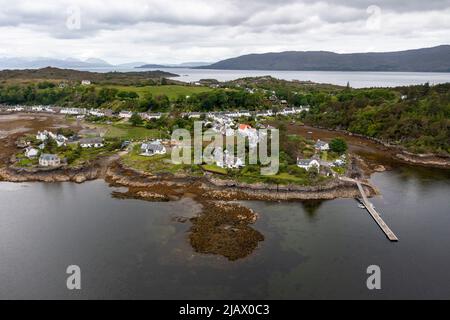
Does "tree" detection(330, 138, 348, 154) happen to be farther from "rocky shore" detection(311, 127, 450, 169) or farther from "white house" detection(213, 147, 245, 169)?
"white house" detection(213, 147, 245, 169)

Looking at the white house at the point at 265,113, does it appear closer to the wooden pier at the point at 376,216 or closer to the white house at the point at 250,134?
the white house at the point at 250,134

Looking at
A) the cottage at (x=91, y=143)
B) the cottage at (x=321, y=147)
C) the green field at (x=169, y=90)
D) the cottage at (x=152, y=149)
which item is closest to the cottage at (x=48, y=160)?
the cottage at (x=91, y=143)

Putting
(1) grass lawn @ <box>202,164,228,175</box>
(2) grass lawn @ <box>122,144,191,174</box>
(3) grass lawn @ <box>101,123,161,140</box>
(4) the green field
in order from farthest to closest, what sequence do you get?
(4) the green field, (3) grass lawn @ <box>101,123,161,140</box>, (2) grass lawn @ <box>122,144,191,174</box>, (1) grass lawn @ <box>202,164,228,175</box>

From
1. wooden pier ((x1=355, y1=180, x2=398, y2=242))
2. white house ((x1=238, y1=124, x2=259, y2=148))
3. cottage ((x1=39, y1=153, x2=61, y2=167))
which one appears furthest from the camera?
white house ((x1=238, y1=124, x2=259, y2=148))

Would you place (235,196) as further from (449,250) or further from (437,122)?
(437,122)

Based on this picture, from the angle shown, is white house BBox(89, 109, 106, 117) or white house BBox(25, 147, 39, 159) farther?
white house BBox(89, 109, 106, 117)

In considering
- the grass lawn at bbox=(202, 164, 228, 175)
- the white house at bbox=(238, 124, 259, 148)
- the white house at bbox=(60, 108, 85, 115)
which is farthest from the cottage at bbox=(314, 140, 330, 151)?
the white house at bbox=(60, 108, 85, 115)

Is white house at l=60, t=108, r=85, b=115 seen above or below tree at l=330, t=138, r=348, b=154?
Answer: above
